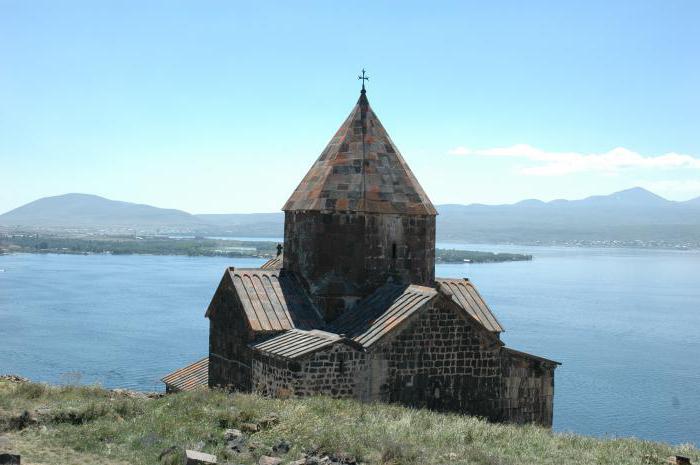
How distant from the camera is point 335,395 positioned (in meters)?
8.79

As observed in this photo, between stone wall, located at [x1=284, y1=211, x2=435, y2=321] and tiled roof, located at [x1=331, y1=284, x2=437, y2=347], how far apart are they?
0.88 feet

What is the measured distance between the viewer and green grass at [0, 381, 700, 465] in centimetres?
634

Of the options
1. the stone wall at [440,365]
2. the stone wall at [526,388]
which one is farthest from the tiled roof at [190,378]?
the stone wall at [526,388]

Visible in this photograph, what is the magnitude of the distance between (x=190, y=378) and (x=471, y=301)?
4908 mm

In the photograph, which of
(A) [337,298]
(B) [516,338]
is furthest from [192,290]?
(A) [337,298]

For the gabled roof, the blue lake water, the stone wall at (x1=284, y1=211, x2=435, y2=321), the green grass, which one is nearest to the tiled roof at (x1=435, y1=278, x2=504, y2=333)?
the stone wall at (x1=284, y1=211, x2=435, y2=321)

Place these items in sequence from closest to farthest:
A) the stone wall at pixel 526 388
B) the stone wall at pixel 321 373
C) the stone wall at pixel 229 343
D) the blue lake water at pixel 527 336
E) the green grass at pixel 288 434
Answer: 1. the green grass at pixel 288 434
2. the stone wall at pixel 321 373
3. the stone wall at pixel 526 388
4. the stone wall at pixel 229 343
5. the blue lake water at pixel 527 336

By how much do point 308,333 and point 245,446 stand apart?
305cm

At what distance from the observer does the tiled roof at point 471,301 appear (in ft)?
35.8

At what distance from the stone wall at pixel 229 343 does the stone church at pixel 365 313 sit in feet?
0.08

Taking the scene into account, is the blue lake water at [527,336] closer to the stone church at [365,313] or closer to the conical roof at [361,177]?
the stone church at [365,313]

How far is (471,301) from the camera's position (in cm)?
1120

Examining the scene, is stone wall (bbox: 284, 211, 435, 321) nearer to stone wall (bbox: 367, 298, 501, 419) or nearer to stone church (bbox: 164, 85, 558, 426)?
stone church (bbox: 164, 85, 558, 426)

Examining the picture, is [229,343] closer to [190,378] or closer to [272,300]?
[272,300]
